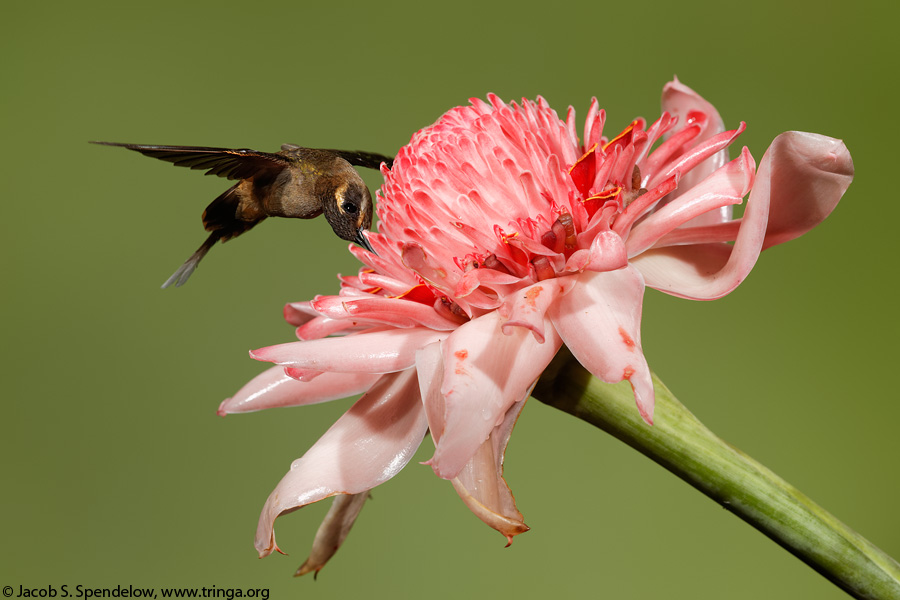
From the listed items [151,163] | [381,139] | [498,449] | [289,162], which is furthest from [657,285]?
[151,163]

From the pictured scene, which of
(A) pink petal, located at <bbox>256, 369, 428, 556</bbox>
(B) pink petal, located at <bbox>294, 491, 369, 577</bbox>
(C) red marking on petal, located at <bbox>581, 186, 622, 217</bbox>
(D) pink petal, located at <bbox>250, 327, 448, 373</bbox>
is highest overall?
(C) red marking on petal, located at <bbox>581, 186, 622, 217</bbox>

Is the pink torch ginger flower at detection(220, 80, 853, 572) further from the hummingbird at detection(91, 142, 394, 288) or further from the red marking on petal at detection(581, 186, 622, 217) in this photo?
the hummingbird at detection(91, 142, 394, 288)

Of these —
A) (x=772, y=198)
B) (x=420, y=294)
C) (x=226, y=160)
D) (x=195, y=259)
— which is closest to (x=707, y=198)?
(x=772, y=198)

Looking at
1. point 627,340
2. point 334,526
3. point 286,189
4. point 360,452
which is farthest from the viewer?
point 286,189

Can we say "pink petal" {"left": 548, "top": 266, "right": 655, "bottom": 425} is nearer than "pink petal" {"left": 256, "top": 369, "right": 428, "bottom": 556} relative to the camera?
Yes

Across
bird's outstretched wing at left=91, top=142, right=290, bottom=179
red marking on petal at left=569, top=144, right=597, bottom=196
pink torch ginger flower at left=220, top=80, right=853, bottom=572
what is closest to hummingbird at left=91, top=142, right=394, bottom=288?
bird's outstretched wing at left=91, top=142, right=290, bottom=179

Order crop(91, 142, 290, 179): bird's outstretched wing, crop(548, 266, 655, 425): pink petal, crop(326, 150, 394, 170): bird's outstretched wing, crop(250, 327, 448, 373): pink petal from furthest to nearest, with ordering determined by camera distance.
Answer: crop(326, 150, 394, 170): bird's outstretched wing
crop(91, 142, 290, 179): bird's outstretched wing
crop(250, 327, 448, 373): pink petal
crop(548, 266, 655, 425): pink petal

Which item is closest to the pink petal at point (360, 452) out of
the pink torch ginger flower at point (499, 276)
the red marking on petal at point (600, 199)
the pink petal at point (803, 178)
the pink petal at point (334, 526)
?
the pink torch ginger flower at point (499, 276)

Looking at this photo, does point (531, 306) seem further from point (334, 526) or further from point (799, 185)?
point (334, 526)
